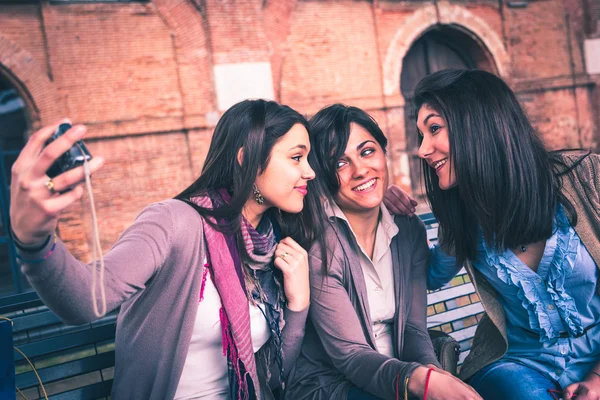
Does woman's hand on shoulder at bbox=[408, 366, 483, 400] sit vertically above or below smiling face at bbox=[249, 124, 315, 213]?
below

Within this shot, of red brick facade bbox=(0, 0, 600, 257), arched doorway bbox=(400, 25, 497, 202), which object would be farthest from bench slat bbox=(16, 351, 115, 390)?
arched doorway bbox=(400, 25, 497, 202)

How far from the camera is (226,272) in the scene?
2.00m

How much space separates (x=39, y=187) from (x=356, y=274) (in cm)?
148

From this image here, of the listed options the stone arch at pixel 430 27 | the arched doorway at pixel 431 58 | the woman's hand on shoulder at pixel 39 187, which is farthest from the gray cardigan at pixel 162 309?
the arched doorway at pixel 431 58

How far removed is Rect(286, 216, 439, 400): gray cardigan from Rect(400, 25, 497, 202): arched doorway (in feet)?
30.2

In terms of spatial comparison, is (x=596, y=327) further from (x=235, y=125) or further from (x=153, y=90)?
(x=153, y=90)

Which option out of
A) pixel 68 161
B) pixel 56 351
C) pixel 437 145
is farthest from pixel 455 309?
pixel 68 161

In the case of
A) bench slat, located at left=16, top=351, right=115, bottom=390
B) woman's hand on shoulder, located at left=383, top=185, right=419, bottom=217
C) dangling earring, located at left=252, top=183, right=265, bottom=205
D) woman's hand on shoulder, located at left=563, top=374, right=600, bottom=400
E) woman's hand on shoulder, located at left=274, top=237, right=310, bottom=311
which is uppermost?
dangling earring, located at left=252, top=183, right=265, bottom=205

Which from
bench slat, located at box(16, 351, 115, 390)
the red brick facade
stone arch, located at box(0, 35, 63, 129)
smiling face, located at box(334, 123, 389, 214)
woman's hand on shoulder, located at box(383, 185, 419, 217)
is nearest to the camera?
bench slat, located at box(16, 351, 115, 390)

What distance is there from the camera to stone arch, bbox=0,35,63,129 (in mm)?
8078

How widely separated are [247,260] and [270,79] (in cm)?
789

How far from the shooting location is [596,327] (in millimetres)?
2152

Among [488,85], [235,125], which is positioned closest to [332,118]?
[235,125]

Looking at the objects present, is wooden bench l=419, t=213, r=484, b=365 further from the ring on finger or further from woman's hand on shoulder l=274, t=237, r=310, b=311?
the ring on finger
